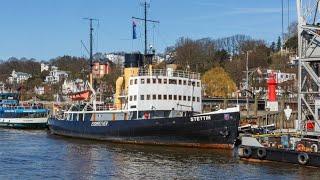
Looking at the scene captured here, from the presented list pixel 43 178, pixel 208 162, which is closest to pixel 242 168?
pixel 208 162

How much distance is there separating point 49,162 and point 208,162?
437 inches

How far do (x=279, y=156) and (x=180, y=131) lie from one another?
13.9 meters

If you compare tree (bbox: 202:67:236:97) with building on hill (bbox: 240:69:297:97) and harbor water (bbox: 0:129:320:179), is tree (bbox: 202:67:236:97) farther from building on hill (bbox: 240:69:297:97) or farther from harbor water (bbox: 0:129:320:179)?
harbor water (bbox: 0:129:320:179)

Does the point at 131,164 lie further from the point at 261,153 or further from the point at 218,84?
the point at 218,84

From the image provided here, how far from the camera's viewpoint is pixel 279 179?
32562 mm

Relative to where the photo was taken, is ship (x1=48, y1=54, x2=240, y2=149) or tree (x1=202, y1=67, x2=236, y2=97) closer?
ship (x1=48, y1=54, x2=240, y2=149)

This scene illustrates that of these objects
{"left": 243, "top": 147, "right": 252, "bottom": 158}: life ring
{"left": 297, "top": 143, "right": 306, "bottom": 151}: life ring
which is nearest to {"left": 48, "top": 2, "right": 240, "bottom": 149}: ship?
{"left": 243, "top": 147, "right": 252, "bottom": 158}: life ring

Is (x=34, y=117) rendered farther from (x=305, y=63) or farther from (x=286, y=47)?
(x=286, y=47)

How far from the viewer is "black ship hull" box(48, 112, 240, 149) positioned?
4953 centimetres

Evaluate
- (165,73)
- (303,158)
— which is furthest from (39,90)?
(303,158)

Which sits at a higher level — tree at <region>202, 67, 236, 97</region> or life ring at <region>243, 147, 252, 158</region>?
tree at <region>202, 67, 236, 97</region>

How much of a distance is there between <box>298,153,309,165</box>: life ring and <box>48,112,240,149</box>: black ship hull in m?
13.0

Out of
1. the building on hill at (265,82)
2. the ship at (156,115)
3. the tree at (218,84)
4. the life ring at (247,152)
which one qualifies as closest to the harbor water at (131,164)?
the life ring at (247,152)

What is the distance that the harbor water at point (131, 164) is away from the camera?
34.3m
